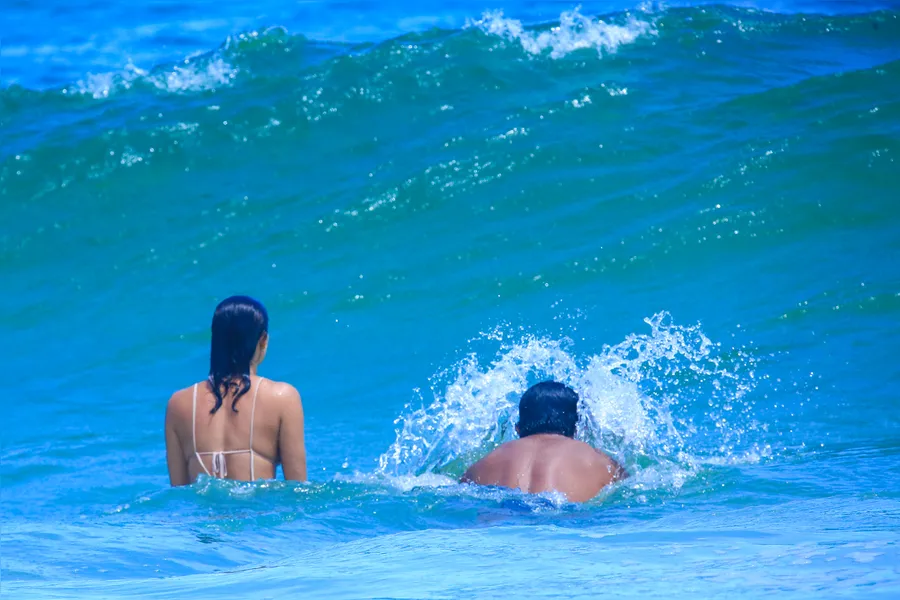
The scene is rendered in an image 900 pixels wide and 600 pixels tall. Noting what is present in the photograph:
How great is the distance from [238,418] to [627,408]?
2.41 m

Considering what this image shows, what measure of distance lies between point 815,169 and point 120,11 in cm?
1175

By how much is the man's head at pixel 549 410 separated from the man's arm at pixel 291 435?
1.08 metres

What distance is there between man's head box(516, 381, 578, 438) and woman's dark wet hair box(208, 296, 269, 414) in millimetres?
1344

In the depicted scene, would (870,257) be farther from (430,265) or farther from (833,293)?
(430,265)

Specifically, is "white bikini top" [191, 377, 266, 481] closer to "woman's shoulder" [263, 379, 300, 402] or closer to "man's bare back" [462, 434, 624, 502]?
"woman's shoulder" [263, 379, 300, 402]

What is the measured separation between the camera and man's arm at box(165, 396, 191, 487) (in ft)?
16.5

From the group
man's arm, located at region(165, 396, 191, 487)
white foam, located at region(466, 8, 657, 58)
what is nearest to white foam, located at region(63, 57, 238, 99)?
white foam, located at region(466, 8, 657, 58)

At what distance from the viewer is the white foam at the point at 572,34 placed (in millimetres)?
13039

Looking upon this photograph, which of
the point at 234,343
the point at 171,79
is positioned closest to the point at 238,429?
the point at 234,343

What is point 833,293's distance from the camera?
29.4 ft

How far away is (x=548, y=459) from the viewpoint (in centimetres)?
491

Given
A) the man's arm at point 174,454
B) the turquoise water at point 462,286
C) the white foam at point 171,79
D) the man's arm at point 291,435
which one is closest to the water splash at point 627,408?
the turquoise water at point 462,286

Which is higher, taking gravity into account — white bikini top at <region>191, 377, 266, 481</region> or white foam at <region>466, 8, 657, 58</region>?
white foam at <region>466, 8, 657, 58</region>

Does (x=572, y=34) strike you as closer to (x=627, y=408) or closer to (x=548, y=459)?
(x=627, y=408)
